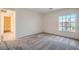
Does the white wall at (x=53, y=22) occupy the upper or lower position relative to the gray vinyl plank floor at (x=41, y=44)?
upper

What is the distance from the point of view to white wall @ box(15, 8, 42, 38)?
185 cm

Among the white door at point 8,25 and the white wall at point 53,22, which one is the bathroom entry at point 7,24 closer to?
the white door at point 8,25

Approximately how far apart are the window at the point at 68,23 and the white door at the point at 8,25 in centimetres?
83

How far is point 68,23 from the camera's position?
6.09 feet

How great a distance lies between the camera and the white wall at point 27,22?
1850 millimetres

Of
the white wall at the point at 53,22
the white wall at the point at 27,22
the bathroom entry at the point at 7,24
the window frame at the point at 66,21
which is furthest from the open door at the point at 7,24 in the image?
the window frame at the point at 66,21

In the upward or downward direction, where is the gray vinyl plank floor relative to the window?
downward

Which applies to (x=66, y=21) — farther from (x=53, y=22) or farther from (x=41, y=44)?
(x=41, y=44)

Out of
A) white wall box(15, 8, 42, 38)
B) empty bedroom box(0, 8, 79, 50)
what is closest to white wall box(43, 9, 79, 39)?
empty bedroom box(0, 8, 79, 50)

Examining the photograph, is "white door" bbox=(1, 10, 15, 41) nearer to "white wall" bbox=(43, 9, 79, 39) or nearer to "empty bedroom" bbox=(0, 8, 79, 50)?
"empty bedroom" bbox=(0, 8, 79, 50)

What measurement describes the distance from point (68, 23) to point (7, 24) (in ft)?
3.46

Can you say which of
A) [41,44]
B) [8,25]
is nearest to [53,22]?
[41,44]

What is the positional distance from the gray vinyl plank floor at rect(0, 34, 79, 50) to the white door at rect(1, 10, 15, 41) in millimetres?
104
